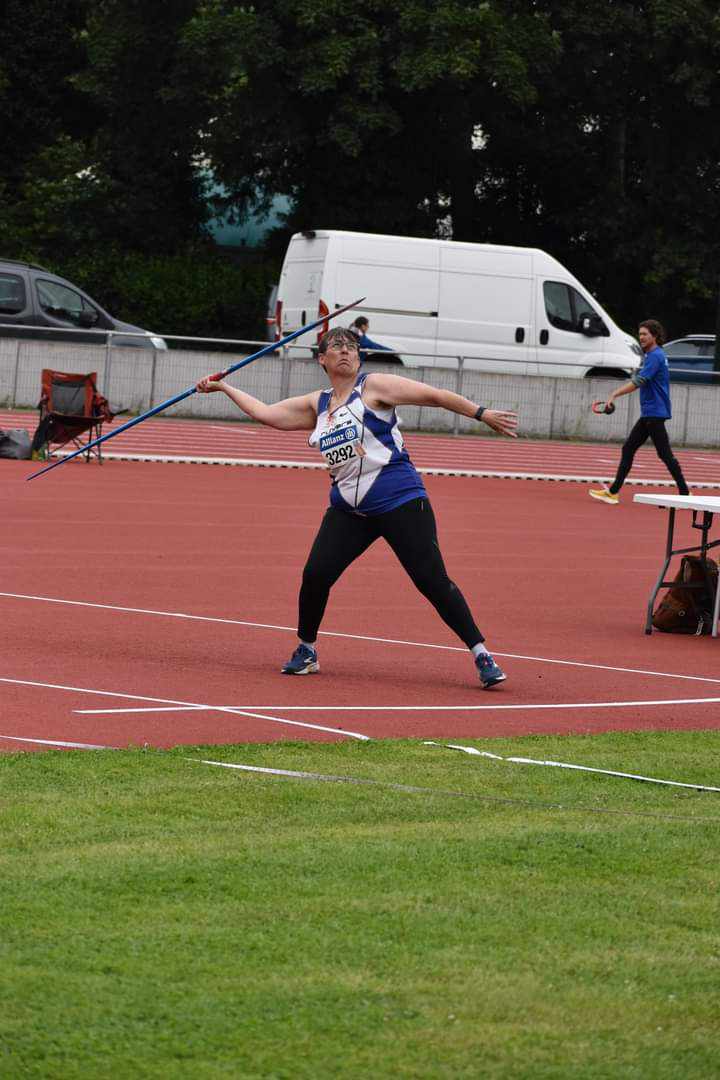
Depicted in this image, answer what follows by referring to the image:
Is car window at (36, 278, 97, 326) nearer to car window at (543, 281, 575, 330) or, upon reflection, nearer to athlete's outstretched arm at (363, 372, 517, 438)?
car window at (543, 281, 575, 330)

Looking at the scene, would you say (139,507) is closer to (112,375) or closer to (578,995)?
(112,375)

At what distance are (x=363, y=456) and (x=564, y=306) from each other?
22.9 m

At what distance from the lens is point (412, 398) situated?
9.00 meters

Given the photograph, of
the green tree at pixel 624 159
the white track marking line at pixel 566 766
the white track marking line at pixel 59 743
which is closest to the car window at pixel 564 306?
the green tree at pixel 624 159

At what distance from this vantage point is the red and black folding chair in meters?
21.7

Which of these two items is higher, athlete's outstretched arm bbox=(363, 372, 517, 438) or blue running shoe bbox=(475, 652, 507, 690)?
athlete's outstretched arm bbox=(363, 372, 517, 438)

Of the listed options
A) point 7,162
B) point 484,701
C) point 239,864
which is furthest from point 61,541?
point 7,162

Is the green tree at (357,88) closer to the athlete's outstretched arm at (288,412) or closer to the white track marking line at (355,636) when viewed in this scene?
the white track marking line at (355,636)

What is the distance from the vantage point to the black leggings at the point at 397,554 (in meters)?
9.27

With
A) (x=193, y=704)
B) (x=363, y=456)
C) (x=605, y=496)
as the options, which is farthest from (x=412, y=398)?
(x=605, y=496)

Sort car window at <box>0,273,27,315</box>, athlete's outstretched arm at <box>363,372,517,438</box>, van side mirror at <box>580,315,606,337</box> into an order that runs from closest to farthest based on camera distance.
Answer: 1. athlete's outstretched arm at <box>363,372,517,438</box>
2. car window at <box>0,273,27,315</box>
3. van side mirror at <box>580,315,606,337</box>

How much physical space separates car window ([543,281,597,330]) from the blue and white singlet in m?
22.5

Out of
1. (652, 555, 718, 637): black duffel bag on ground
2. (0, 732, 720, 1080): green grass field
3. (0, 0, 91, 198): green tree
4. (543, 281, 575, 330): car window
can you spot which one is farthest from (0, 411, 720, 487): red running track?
(0, 0, 91, 198): green tree

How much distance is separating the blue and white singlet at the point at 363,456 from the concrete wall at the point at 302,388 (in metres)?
19.0
